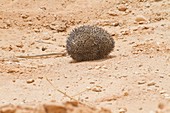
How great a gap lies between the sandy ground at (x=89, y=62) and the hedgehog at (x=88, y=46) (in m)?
0.20

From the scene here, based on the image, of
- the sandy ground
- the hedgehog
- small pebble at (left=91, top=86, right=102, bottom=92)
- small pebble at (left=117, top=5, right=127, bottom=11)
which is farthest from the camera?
small pebble at (left=117, top=5, right=127, bottom=11)

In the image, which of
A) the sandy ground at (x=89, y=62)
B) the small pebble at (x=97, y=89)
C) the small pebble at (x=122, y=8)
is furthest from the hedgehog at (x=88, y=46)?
the small pebble at (x=122, y=8)

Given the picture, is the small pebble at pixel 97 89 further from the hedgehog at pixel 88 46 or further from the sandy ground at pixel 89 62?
the hedgehog at pixel 88 46

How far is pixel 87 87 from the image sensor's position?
5.79 meters

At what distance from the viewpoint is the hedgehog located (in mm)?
7957

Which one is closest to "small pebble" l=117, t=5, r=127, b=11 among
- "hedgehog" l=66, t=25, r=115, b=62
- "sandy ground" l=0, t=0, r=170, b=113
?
"sandy ground" l=0, t=0, r=170, b=113

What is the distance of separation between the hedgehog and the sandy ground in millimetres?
197

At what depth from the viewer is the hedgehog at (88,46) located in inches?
313

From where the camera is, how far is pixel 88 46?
800 cm

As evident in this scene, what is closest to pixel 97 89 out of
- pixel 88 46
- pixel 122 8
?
pixel 88 46

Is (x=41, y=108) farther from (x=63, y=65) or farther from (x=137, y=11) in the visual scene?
(x=137, y=11)

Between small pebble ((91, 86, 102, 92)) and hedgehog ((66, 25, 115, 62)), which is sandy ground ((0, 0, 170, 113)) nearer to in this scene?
small pebble ((91, 86, 102, 92))

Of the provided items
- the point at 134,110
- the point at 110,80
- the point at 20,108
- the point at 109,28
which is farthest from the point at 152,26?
the point at 20,108

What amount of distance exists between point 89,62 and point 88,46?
413 mm
